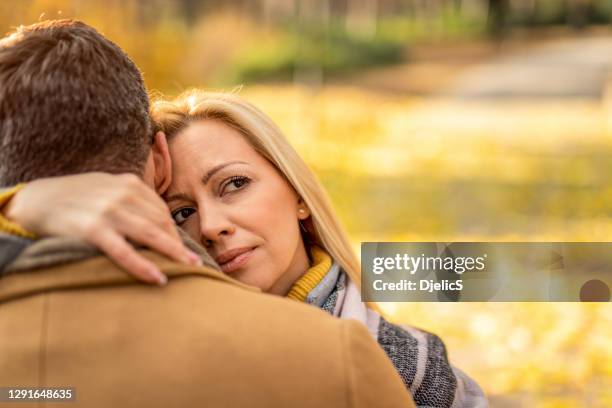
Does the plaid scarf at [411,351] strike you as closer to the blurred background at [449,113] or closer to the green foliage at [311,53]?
the blurred background at [449,113]

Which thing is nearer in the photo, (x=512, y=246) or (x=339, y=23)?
(x=512, y=246)

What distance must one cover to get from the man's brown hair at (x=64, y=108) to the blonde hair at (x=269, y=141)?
0.98 metres

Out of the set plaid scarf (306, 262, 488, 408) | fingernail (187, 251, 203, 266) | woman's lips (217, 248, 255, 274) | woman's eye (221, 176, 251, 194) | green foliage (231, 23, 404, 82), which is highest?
green foliage (231, 23, 404, 82)

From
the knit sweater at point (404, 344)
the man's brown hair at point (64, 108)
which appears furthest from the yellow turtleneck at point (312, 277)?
the man's brown hair at point (64, 108)

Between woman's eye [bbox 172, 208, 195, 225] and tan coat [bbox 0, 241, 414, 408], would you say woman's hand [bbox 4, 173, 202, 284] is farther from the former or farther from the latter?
woman's eye [bbox 172, 208, 195, 225]

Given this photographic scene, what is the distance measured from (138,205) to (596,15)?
16.6 meters

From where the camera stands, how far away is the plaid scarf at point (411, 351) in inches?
101

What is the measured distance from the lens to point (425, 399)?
8.41 feet

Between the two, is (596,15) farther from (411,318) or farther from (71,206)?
(71,206)

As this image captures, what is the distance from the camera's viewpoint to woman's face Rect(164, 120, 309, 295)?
2.61 meters

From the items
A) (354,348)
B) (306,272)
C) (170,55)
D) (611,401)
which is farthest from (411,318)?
(170,55)

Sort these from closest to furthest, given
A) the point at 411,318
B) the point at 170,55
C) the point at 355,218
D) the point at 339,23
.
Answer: the point at 411,318 < the point at 355,218 < the point at 170,55 < the point at 339,23

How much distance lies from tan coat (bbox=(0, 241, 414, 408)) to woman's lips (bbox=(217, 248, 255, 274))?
97 centimetres

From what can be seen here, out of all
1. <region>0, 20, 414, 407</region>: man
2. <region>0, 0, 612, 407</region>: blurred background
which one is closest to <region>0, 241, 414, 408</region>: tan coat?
<region>0, 20, 414, 407</region>: man
